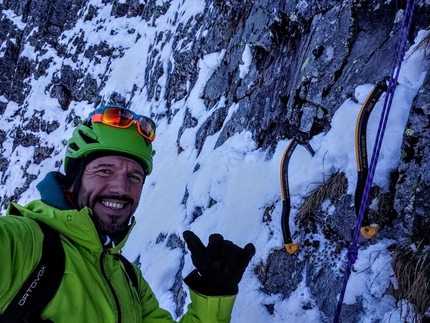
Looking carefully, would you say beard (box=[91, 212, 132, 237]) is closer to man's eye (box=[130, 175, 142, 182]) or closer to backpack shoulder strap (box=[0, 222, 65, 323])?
man's eye (box=[130, 175, 142, 182])

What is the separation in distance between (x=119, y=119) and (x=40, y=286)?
182cm

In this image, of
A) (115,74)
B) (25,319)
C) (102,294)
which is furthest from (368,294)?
(115,74)

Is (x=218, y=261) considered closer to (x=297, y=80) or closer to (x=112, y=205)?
(x=112, y=205)

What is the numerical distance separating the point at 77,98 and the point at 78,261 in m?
22.4

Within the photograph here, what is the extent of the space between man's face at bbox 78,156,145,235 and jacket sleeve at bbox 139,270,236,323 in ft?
2.14

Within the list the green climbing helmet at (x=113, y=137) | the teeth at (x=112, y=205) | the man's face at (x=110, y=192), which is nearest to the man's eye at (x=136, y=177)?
the man's face at (x=110, y=192)

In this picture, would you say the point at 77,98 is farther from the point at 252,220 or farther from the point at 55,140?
the point at 252,220

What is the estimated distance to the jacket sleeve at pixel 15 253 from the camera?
1.62 metres

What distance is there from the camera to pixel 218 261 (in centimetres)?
262

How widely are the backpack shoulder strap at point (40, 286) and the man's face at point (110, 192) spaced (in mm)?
639

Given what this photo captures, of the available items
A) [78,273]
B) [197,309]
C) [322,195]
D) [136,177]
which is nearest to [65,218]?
[78,273]

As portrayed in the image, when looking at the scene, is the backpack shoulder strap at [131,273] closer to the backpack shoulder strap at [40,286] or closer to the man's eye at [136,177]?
the man's eye at [136,177]

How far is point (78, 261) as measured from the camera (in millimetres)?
2094

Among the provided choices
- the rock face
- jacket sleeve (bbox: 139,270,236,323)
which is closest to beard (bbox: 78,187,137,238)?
jacket sleeve (bbox: 139,270,236,323)
